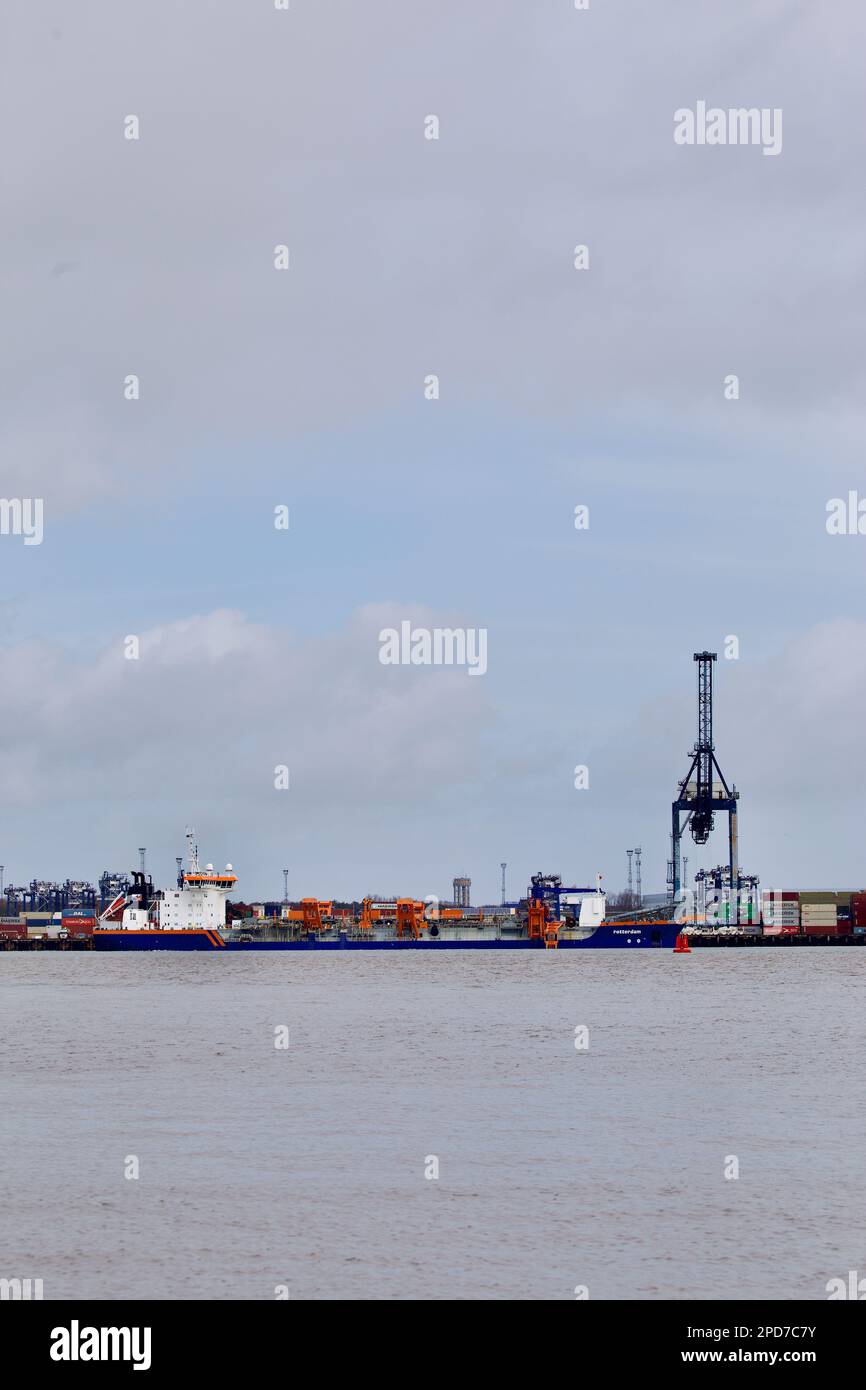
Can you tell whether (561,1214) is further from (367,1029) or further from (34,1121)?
(367,1029)

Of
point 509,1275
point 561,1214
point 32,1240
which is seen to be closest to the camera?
point 509,1275

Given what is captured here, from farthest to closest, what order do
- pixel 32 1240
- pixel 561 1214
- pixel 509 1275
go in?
pixel 561 1214
pixel 32 1240
pixel 509 1275

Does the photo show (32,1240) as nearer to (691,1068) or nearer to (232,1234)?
(232,1234)

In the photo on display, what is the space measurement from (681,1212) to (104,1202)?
10593mm

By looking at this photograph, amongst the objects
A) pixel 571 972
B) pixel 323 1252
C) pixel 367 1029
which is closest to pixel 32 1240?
pixel 323 1252

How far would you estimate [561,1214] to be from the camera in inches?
1111

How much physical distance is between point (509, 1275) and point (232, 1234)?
5.21 meters
